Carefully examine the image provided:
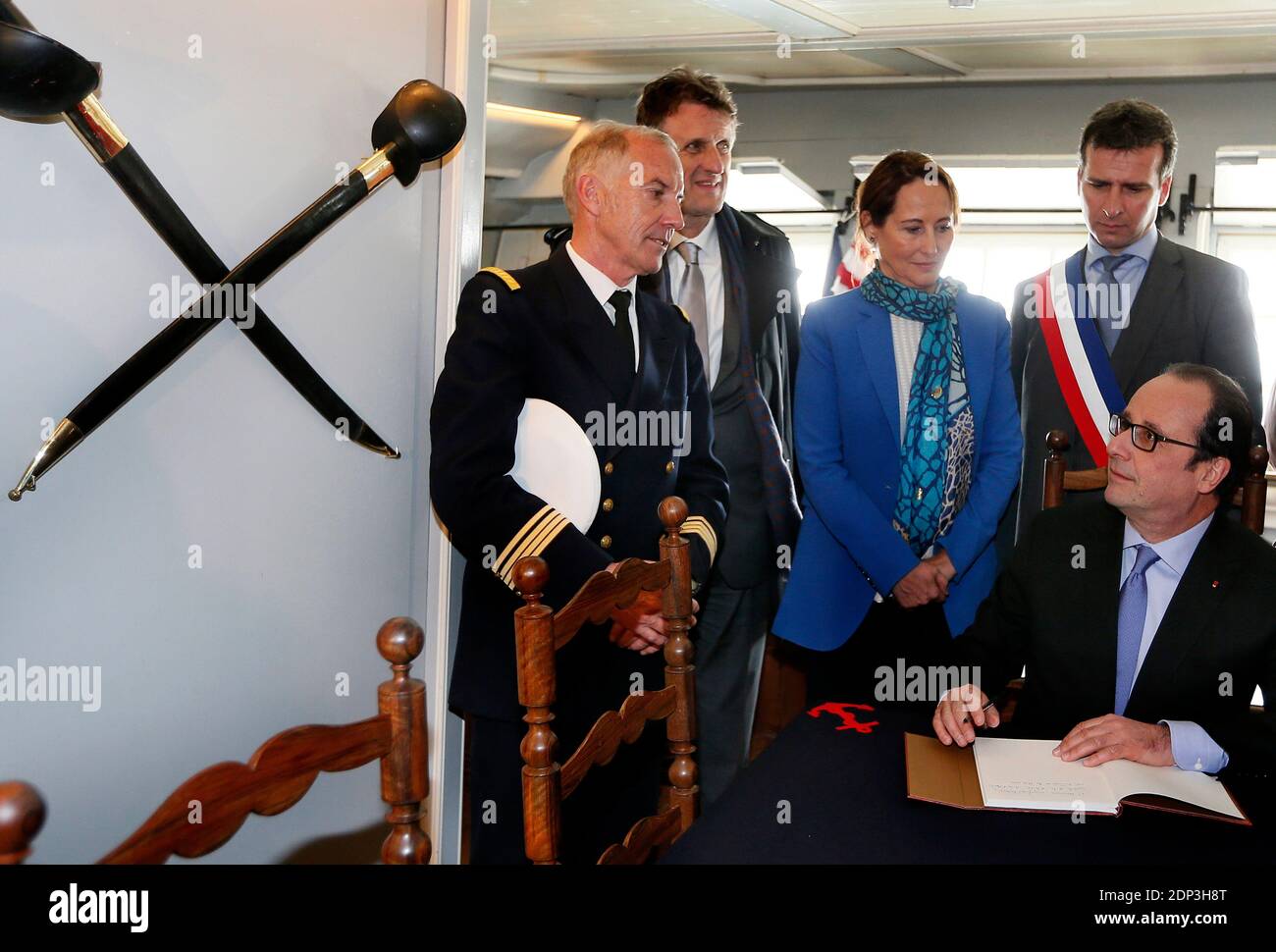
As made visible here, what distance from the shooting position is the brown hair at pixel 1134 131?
2.40 m

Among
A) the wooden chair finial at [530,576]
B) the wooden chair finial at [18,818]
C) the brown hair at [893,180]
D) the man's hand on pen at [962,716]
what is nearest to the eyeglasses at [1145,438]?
the man's hand on pen at [962,716]

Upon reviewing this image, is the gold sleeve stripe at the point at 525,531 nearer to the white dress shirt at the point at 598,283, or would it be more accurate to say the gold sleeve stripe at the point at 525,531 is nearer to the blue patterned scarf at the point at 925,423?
the white dress shirt at the point at 598,283

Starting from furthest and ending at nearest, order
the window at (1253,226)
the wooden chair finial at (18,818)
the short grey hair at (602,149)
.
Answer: the window at (1253,226) → the short grey hair at (602,149) → the wooden chair finial at (18,818)

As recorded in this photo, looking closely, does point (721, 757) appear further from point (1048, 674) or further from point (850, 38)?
point (850, 38)

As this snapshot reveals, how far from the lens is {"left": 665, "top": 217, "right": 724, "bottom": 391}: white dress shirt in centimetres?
239

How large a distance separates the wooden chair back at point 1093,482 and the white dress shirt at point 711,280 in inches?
24.5

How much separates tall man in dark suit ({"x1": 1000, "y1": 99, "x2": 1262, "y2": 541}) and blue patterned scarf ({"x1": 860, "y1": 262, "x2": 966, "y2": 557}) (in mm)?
290

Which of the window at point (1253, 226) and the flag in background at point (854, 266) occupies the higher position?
the window at point (1253, 226)

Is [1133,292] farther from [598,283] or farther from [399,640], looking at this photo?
[399,640]

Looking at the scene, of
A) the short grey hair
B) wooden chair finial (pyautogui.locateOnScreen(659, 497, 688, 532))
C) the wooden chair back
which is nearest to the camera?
wooden chair finial (pyautogui.locateOnScreen(659, 497, 688, 532))

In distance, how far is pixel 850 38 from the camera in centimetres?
395

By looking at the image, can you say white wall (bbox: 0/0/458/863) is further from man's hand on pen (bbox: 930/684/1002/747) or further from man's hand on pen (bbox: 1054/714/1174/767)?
man's hand on pen (bbox: 1054/714/1174/767)

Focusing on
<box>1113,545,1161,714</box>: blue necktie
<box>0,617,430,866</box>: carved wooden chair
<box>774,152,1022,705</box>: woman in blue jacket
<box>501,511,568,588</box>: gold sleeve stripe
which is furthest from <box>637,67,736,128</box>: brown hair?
<box>0,617,430,866</box>: carved wooden chair

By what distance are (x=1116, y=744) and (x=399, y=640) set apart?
0.88 metres
